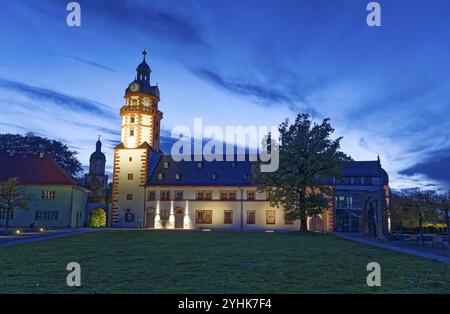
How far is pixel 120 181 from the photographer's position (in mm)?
56375

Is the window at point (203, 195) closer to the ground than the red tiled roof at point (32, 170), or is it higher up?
closer to the ground

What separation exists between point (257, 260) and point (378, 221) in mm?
23579

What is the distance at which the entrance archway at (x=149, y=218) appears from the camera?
5468 cm

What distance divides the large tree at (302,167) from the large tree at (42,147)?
146ft

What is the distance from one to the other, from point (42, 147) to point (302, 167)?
52583mm

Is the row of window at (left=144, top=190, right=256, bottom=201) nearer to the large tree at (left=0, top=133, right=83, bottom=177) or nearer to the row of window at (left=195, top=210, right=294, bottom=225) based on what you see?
the row of window at (left=195, top=210, right=294, bottom=225)

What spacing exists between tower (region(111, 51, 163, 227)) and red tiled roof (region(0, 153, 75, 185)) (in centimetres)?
759

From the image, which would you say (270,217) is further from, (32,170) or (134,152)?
(32,170)

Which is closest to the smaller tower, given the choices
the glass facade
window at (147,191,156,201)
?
window at (147,191,156,201)

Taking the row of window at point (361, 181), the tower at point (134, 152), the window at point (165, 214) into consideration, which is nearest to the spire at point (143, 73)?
the tower at point (134, 152)

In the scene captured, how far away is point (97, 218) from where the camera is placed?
60062 millimetres

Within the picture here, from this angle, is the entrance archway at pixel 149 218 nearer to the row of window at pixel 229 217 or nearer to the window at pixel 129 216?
the window at pixel 129 216

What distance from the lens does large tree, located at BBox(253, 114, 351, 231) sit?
126 ft

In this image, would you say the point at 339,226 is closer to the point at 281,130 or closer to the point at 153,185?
the point at 281,130
